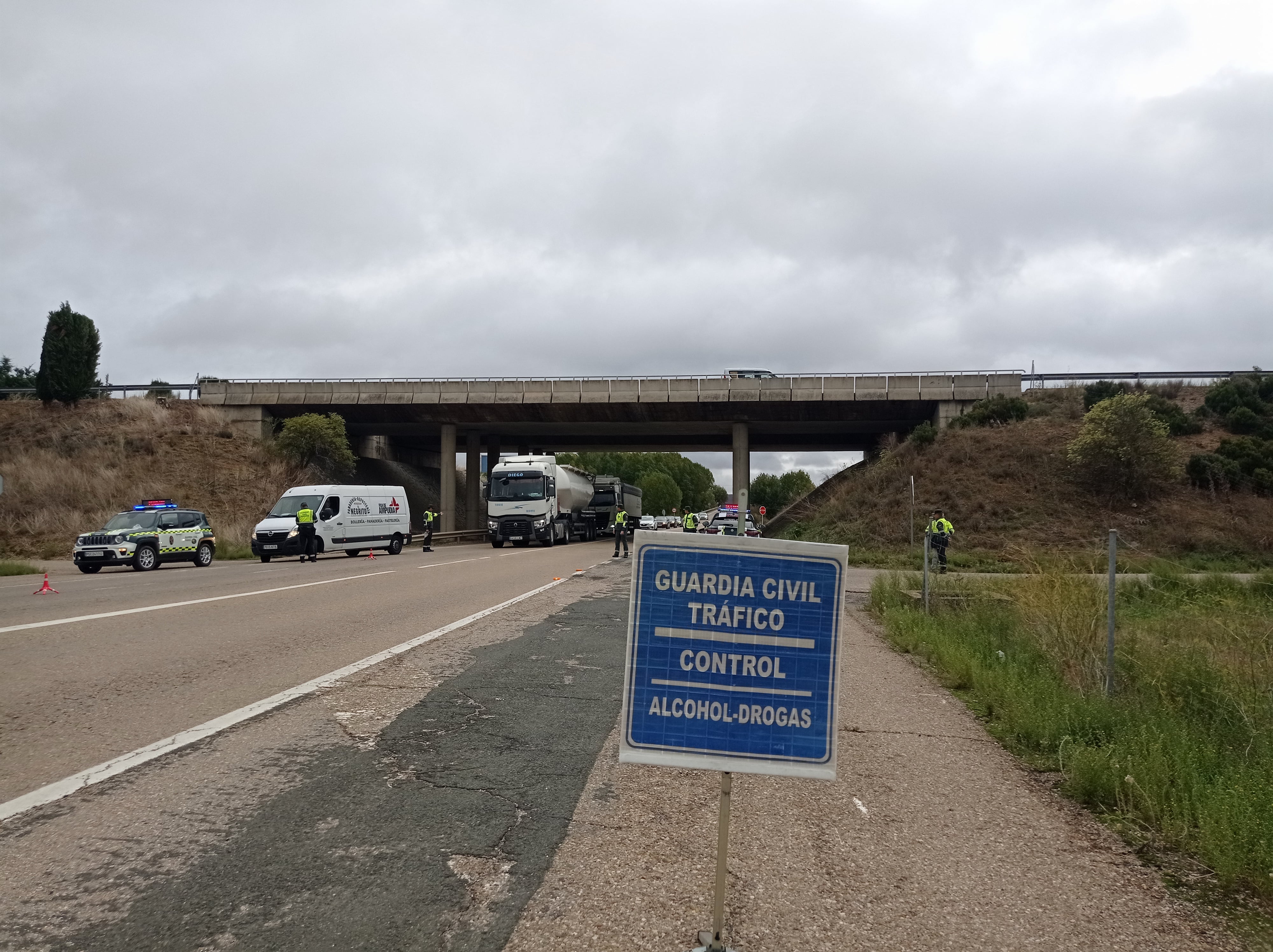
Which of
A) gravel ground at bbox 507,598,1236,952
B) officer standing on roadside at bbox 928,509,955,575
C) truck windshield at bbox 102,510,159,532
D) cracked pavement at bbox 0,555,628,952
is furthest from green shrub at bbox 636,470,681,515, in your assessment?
gravel ground at bbox 507,598,1236,952

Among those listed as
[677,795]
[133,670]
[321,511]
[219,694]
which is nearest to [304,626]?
[133,670]

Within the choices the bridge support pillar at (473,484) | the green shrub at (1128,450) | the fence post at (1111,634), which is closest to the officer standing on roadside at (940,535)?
the green shrub at (1128,450)

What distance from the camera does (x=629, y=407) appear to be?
4869cm

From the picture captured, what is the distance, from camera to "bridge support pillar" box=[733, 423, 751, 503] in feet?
171

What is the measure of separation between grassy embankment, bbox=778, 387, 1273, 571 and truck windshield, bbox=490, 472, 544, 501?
11.4 metres

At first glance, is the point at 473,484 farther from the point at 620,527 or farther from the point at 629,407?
the point at 620,527

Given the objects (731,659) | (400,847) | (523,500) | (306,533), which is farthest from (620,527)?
(731,659)

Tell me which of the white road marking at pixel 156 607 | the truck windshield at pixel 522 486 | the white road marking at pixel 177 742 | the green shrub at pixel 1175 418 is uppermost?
the green shrub at pixel 1175 418

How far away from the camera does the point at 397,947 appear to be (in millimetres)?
3264

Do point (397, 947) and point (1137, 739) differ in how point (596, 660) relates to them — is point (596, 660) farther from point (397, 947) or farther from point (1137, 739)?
point (397, 947)

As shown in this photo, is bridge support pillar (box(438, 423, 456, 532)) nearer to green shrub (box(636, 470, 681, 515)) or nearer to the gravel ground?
the gravel ground

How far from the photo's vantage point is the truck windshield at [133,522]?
25484 millimetres

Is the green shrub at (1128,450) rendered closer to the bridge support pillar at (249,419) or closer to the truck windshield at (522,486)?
the truck windshield at (522,486)

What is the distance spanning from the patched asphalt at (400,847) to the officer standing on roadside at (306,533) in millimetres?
22262
